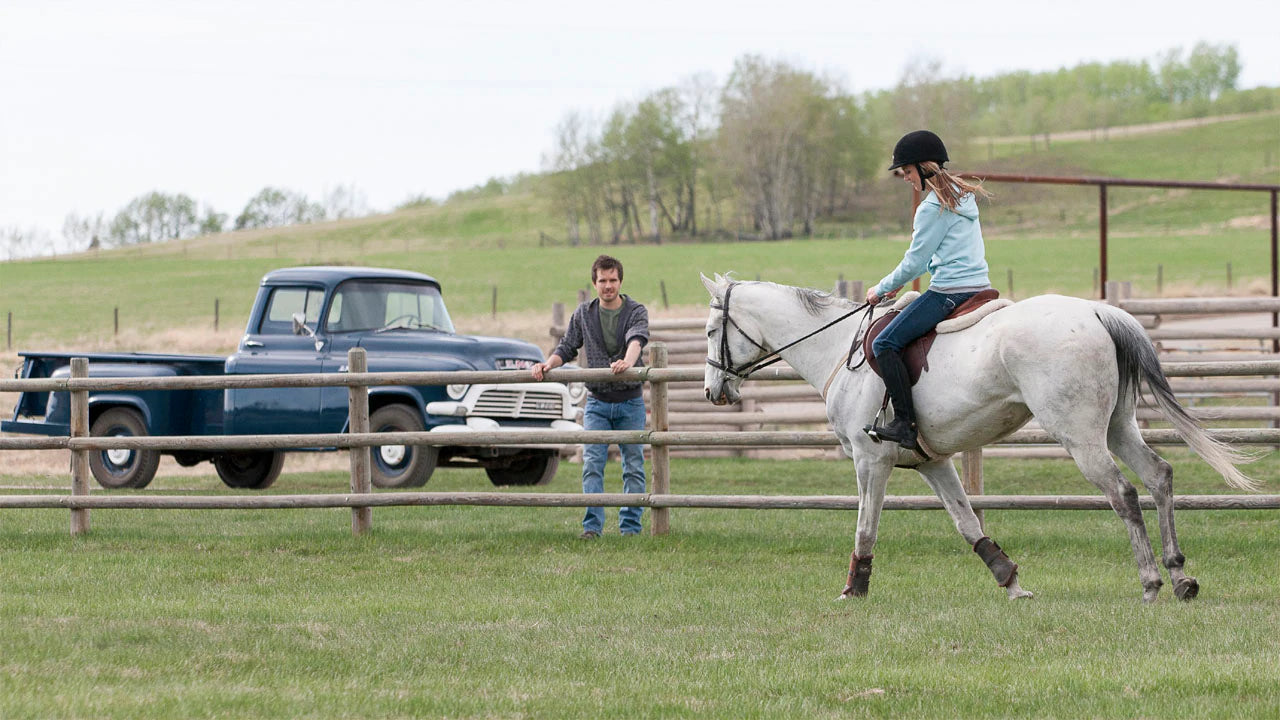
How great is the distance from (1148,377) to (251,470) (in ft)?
38.6

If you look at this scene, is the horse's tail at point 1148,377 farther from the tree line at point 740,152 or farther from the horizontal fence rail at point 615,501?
the tree line at point 740,152

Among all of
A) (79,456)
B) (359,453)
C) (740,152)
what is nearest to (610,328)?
(359,453)

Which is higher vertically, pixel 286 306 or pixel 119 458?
pixel 286 306

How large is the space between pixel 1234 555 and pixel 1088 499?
1.04 metres

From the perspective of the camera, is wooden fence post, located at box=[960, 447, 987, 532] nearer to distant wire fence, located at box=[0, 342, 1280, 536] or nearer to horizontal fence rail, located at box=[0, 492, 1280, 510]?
distant wire fence, located at box=[0, 342, 1280, 536]

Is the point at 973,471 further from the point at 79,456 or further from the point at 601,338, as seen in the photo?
the point at 79,456

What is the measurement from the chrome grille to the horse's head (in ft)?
21.8

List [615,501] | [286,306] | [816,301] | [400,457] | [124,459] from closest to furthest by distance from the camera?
[816,301] → [615,501] → [400,457] → [286,306] → [124,459]

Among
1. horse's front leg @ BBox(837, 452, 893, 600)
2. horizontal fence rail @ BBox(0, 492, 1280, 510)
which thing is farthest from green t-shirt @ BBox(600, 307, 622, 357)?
horse's front leg @ BBox(837, 452, 893, 600)

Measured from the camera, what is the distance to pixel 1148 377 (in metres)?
6.68

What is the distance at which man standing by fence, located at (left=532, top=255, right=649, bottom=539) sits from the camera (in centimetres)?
973

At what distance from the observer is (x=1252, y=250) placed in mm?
54594

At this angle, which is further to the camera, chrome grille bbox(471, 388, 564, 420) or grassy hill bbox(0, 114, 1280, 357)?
grassy hill bbox(0, 114, 1280, 357)

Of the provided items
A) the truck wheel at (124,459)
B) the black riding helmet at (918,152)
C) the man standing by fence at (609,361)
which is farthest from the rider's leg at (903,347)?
the truck wheel at (124,459)
